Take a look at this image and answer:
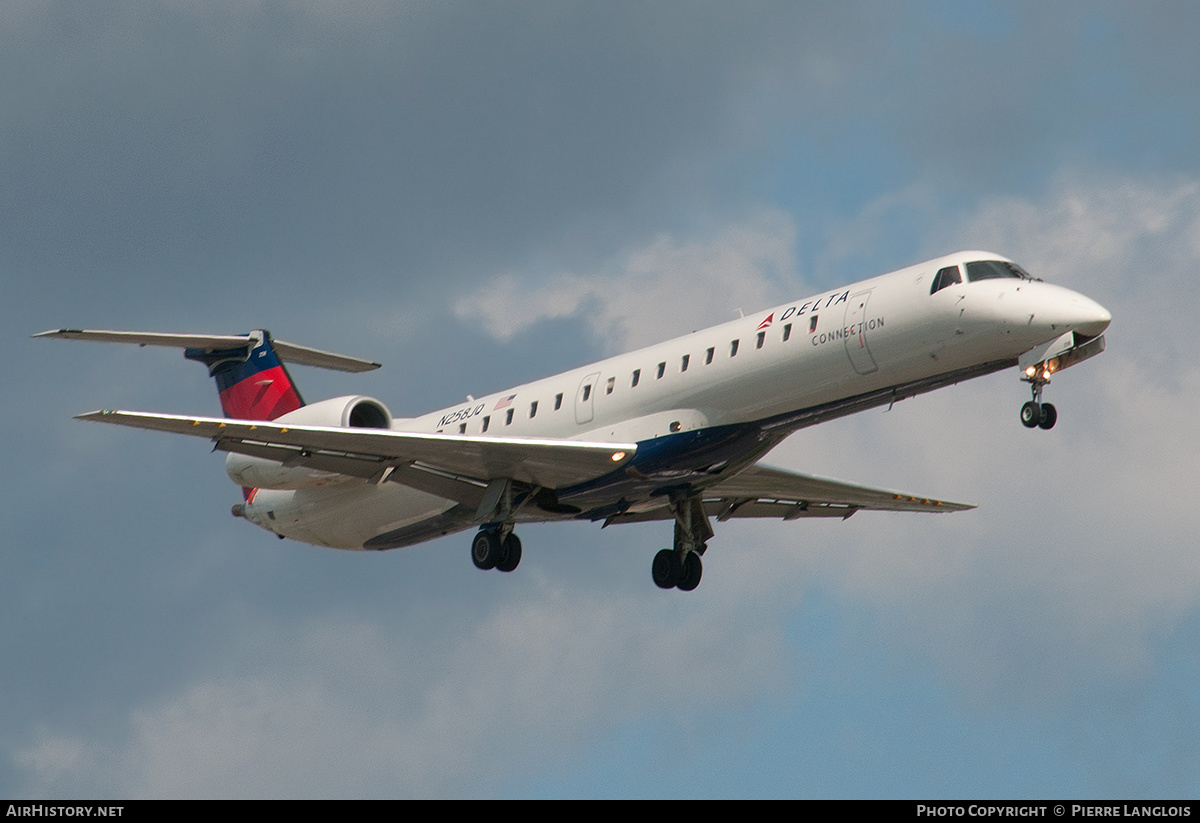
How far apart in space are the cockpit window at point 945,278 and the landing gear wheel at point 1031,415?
213 cm

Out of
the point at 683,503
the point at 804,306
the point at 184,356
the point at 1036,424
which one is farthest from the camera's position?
the point at 184,356

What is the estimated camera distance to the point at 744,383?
26.0 meters

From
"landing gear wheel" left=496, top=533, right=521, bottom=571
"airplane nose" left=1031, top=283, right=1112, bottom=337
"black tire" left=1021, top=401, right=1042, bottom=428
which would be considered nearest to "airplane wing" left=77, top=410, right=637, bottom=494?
"landing gear wheel" left=496, top=533, right=521, bottom=571

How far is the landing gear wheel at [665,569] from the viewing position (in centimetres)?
3094

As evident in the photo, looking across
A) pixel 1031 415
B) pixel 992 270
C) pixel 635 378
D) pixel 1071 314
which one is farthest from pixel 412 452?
pixel 1071 314

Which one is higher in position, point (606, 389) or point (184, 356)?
point (184, 356)

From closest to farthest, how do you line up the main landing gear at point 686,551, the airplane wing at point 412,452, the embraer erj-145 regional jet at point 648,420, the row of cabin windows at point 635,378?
the embraer erj-145 regional jet at point 648,420 < the row of cabin windows at point 635,378 < the airplane wing at point 412,452 < the main landing gear at point 686,551

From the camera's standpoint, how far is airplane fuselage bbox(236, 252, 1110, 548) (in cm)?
2430

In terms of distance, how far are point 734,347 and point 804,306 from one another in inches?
50.3

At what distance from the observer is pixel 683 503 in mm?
30734

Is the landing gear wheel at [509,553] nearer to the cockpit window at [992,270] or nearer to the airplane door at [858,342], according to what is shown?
the airplane door at [858,342]

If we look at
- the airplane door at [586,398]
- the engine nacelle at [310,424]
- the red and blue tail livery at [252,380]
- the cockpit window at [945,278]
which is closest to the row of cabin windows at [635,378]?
the airplane door at [586,398]
